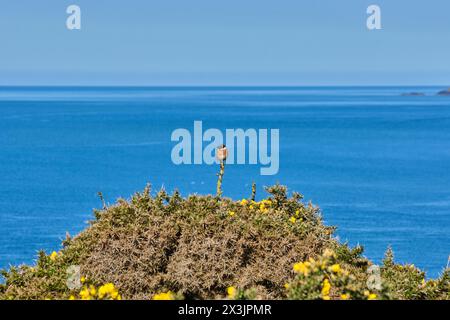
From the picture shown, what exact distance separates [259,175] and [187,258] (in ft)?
257

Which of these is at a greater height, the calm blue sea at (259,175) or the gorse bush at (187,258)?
the calm blue sea at (259,175)

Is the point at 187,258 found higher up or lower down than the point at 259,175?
lower down

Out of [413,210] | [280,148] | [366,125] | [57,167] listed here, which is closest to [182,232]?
[413,210]

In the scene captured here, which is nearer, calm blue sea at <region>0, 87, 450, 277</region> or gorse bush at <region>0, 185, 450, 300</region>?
gorse bush at <region>0, 185, 450, 300</region>

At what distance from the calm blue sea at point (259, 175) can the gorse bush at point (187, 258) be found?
124ft

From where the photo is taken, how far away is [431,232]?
58.2 metres

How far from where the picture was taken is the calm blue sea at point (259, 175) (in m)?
58.1

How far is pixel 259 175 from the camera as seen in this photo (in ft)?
285

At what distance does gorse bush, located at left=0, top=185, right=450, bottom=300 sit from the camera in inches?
329

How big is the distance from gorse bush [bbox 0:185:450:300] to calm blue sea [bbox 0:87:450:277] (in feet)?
124

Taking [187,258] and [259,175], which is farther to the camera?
[259,175]

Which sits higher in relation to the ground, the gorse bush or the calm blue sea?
the calm blue sea

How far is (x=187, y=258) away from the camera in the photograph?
8508 mm

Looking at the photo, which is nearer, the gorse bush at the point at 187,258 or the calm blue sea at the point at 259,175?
the gorse bush at the point at 187,258
